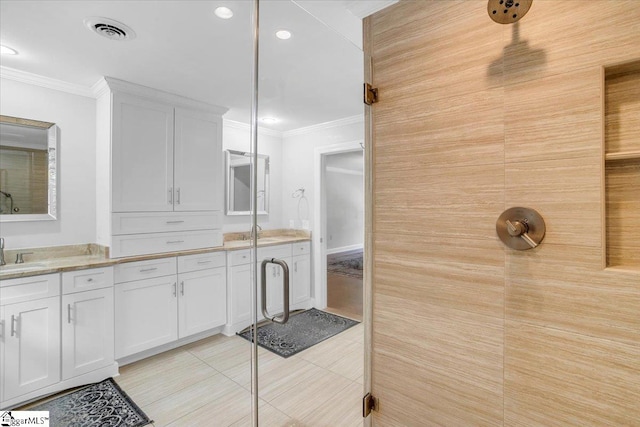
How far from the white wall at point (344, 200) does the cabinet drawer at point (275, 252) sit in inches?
12.0

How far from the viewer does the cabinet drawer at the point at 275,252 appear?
62.2 inches

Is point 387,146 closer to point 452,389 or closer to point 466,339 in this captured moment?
point 466,339

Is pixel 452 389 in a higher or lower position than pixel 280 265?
lower

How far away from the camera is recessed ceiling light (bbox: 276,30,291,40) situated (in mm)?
1721

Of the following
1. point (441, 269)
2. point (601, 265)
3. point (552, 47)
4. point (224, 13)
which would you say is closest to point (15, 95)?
point (224, 13)

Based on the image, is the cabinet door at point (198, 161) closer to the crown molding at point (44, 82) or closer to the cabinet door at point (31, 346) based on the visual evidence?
the crown molding at point (44, 82)

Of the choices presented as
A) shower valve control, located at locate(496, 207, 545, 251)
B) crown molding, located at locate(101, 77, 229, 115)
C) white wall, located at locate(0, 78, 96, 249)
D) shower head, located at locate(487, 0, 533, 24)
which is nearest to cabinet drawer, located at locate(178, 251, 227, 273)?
white wall, located at locate(0, 78, 96, 249)

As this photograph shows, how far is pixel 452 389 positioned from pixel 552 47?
53.9 inches

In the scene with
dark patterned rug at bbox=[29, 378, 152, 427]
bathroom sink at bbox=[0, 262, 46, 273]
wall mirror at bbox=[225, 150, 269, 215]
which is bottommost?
dark patterned rug at bbox=[29, 378, 152, 427]

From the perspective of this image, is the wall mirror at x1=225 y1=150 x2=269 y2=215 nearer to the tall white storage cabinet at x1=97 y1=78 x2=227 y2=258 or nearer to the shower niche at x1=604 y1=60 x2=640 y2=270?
the tall white storage cabinet at x1=97 y1=78 x2=227 y2=258

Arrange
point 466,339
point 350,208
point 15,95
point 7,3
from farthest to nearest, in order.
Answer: point 15,95 < point 350,208 < point 7,3 < point 466,339

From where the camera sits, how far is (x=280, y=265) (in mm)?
1609

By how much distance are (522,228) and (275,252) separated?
1.18 metres

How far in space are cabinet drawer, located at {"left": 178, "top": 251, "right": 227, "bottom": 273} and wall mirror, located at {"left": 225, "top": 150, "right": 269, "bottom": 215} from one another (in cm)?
43
